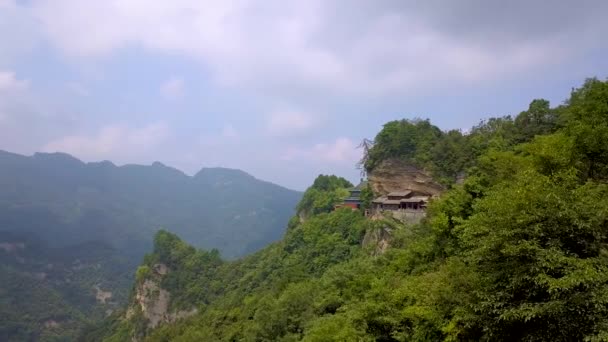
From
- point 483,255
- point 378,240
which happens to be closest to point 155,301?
point 378,240

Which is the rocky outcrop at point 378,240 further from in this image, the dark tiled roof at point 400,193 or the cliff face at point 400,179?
the cliff face at point 400,179

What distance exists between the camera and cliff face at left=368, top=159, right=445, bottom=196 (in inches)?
1355

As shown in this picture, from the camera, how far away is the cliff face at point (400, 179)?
113ft

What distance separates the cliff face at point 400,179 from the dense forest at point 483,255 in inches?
29.1

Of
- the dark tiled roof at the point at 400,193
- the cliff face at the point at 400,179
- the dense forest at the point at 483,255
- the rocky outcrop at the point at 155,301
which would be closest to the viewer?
the dense forest at the point at 483,255

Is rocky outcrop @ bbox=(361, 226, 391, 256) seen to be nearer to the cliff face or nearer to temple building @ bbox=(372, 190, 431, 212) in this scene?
temple building @ bbox=(372, 190, 431, 212)

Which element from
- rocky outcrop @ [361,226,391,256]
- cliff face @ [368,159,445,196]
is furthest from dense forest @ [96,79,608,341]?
cliff face @ [368,159,445,196]

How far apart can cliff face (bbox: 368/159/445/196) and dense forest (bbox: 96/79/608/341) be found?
740 mm

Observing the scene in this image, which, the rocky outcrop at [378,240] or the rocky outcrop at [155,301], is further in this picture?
the rocky outcrop at [155,301]

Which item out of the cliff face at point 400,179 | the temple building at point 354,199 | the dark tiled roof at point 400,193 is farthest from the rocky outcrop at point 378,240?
the temple building at point 354,199

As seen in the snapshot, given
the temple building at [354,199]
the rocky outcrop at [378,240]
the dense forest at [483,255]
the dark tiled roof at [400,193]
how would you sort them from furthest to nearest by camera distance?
1. the temple building at [354,199]
2. the dark tiled roof at [400,193]
3. the rocky outcrop at [378,240]
4. the dense forest at [483,255]

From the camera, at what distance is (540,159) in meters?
12.9

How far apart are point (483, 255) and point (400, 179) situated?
87.9 ft

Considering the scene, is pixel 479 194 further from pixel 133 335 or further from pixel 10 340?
pixel 10 340
